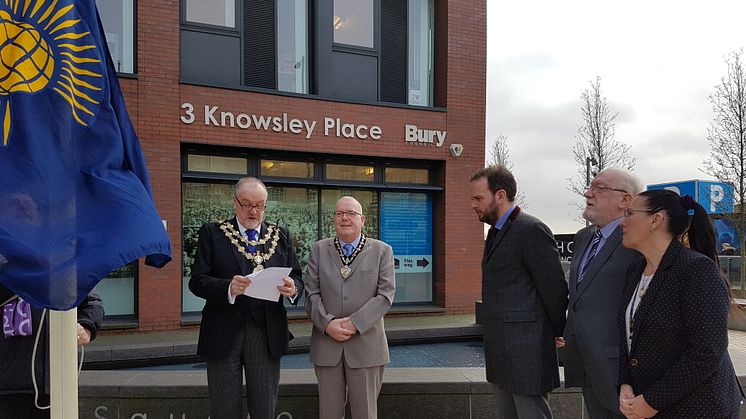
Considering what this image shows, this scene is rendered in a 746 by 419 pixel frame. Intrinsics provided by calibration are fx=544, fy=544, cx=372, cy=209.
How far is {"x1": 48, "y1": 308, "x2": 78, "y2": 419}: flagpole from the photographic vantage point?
1.85 m

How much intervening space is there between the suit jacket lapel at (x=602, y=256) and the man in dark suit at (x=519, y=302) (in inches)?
7.8

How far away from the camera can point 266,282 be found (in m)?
3.46

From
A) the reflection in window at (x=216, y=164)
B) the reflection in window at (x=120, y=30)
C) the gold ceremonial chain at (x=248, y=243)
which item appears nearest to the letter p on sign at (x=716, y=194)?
the reflection in window at (x=216, y=164)

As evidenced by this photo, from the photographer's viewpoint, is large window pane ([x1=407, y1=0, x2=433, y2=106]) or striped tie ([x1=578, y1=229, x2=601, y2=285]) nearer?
striped tie ([x1=578, y1=229, x2=601, y2=285])

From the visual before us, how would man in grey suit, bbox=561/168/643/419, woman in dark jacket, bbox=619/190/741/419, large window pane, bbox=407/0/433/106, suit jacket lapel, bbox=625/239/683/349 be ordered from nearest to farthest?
woman in dark jacket, bbox=619/190/741/419 < suit jacket lapel, bbox=625/239/683/349 < man in grey suit, bbox=561/168/643/419 < large window pane, bbox=407/0/433/106

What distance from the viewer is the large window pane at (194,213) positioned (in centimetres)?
1021

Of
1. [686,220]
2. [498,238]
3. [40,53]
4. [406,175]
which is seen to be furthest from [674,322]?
[406,175]

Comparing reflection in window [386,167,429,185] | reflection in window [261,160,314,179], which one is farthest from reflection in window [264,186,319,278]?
reflection in window [386,167,429,185]

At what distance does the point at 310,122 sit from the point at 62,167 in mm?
8897

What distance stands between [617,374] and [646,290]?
0.64 m

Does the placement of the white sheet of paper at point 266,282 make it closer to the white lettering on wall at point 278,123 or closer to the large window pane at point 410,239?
the white lettering on wall at point 278,123

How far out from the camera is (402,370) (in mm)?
4820

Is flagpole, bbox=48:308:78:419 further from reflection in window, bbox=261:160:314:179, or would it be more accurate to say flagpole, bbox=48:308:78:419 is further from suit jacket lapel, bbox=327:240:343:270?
reflection in window, bbox=261:160:314:179

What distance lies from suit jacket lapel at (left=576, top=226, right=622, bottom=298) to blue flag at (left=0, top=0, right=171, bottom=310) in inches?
94.0
